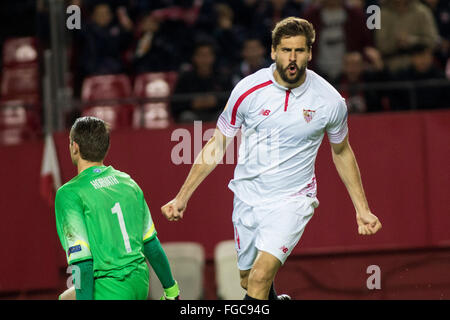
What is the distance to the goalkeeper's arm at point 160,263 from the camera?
5.51 meters

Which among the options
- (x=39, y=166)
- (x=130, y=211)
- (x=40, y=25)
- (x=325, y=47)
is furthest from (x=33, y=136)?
(x=130, y=211)

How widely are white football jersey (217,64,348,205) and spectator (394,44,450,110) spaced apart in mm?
3495

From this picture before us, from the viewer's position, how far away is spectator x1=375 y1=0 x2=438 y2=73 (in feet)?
34.3

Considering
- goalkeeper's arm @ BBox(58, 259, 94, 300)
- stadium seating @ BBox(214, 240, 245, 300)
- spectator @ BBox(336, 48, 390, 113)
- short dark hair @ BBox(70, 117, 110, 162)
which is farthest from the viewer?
spectator @ BBox(336, 48, 390, 113)

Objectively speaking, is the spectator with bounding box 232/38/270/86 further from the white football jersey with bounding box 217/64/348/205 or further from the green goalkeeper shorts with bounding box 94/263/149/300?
the green goalkeeper shorts with bounding box 94/263/149/300

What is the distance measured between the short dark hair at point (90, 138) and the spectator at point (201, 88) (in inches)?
167

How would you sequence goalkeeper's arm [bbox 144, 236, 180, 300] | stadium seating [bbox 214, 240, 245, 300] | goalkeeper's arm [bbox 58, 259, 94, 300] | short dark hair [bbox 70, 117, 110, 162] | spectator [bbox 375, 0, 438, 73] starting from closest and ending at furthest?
goalkeeper's arm [bbox 58, 259, 94, 300] < short dark hair [bbox 70, 117, 110, 162] < goalkeeper's arm [bbox 144, 236, 180, 300] < stadium seating [bbox 214, 240, 245, 300] < spectator [bbox 375, 0, 438, 73]

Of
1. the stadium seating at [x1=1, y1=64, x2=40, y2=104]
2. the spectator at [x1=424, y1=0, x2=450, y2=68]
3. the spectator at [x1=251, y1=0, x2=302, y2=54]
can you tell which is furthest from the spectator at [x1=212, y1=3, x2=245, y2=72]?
the spectator at [x1=424, y1=0, x2=450, y2=68]

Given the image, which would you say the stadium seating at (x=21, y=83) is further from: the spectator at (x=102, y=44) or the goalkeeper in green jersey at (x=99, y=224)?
the goalkeeper in green jersey at (x=99, y=224)

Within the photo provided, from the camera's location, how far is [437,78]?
10008 millimetres

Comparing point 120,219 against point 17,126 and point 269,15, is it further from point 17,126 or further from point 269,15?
point 269,15

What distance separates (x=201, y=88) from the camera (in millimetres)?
10133

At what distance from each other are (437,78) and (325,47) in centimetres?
139
